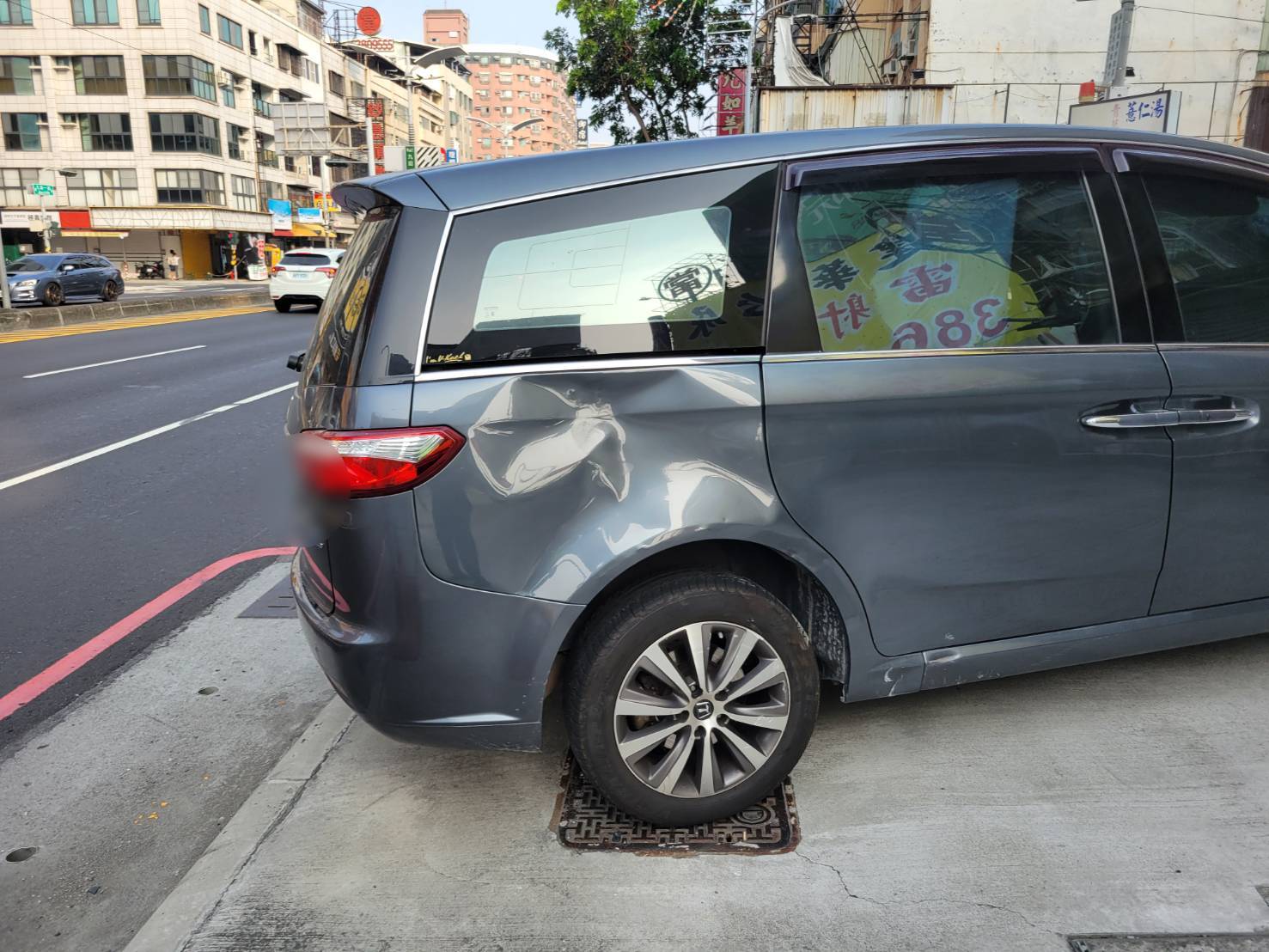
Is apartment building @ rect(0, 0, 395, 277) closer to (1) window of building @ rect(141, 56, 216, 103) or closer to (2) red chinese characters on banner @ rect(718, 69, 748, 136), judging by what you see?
(1) window of building @ rect(141, 56, 216, 103)

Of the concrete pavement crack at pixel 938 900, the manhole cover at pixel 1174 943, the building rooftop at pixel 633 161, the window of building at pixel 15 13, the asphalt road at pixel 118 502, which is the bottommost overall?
the asphalt road at pixel 118 502

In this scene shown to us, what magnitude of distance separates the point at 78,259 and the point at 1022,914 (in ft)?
94.7

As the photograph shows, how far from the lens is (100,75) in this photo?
5206 centimetres

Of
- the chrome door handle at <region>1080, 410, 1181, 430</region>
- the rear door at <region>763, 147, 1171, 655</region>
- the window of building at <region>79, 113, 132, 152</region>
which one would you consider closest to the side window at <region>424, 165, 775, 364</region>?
the rear door at <region>763, 147, 1171, 655</region>

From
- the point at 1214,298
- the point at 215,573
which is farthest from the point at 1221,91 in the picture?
the point at 215,573

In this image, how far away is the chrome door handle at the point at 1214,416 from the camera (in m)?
2.84

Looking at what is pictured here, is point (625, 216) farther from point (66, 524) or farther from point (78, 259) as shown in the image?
point (78, 259)

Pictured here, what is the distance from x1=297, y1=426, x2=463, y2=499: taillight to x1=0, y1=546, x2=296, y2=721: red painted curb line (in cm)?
213

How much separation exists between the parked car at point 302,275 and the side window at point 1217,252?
80.5 ft

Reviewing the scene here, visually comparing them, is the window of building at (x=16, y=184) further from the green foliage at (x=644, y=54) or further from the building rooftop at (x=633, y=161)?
the building rooftop at (x=633, y=161)

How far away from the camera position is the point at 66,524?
568 cm

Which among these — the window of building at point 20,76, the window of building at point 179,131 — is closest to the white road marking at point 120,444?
the window of building at point 179,131

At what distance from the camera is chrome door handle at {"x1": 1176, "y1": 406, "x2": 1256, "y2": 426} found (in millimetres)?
2836

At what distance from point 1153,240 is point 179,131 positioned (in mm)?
58822
